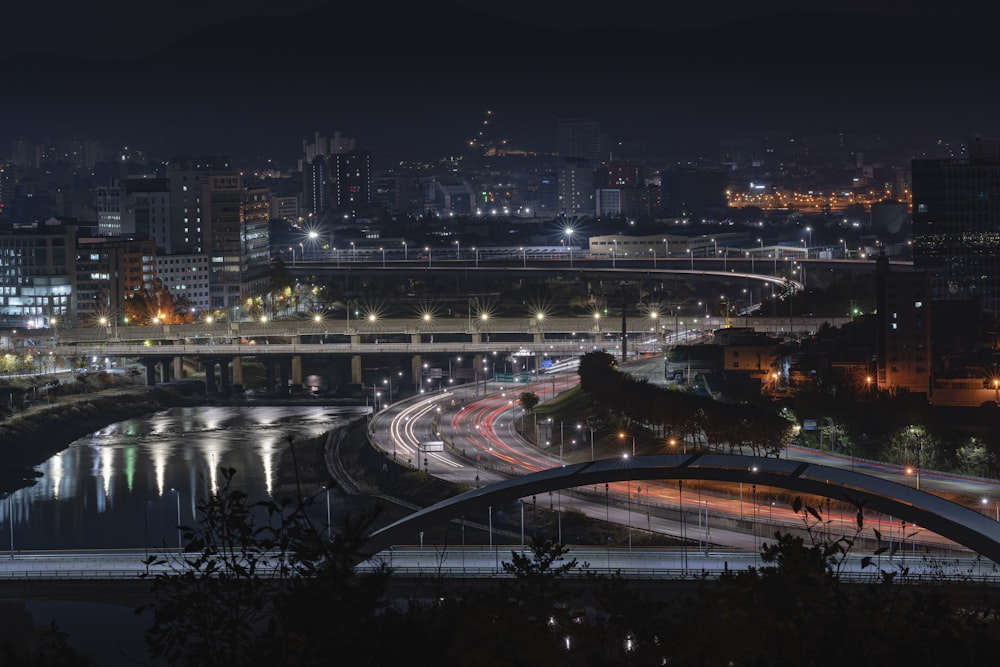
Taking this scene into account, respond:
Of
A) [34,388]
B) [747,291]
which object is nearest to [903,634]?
[34,388]

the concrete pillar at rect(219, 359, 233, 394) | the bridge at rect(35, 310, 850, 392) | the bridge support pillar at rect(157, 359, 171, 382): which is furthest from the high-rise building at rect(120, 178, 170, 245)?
the concrete pillar at rect(219, 359, 233, 394)

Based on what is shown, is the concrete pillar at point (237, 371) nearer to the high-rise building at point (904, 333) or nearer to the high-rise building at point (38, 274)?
the high-rise building at point (38, 274)

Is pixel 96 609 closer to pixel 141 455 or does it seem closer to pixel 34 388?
pixel 141 455

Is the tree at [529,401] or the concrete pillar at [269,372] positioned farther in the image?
the concrete pillar at [269,372]

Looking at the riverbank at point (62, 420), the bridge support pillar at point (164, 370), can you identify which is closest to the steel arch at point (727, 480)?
the riverbank at point (62, 420)

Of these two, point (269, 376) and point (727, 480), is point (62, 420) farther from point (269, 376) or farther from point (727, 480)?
point (727, 480)

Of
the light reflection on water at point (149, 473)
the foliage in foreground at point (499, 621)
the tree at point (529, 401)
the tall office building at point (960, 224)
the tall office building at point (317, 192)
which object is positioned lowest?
the light reflection on water at point (149, 473)

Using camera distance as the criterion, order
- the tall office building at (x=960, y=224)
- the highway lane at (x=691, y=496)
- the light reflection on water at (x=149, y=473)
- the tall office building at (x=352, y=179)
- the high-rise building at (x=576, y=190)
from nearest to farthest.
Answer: the highway lane at (x=691, y=496) → the light reflection on water at (x=149, y=473) → the tall office building at (x=960, y=224) → the tall office building at (x=352, y=179) → the high-rise building at (x=576, y=190)

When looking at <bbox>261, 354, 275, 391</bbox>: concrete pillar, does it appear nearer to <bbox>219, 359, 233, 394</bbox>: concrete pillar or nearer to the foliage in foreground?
<bbox>219, 359, 233, 394</bbox>: concrete pillar
